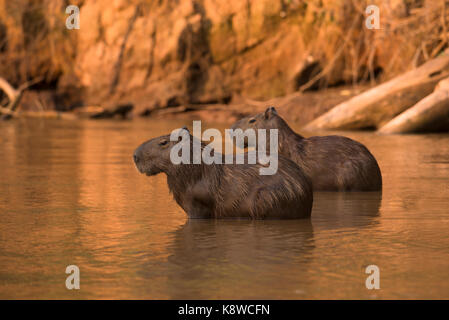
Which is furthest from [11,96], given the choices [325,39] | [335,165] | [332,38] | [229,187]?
[229,187]

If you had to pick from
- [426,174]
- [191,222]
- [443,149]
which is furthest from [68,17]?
[191,222]

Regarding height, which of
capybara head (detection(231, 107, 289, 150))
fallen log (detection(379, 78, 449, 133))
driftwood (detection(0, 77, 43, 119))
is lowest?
capybara head (detection(231, 107, 289, 150))

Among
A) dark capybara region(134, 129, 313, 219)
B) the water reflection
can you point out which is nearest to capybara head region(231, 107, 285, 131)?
the water reflection

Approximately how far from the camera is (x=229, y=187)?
17.9ft

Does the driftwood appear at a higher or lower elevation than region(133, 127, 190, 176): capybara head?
higher

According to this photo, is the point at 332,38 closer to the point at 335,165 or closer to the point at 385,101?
the point at 385,101

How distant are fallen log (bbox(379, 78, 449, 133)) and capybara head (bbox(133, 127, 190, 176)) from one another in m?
8.49

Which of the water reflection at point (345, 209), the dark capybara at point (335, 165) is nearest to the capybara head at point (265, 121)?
the dark capybara at point (335, 165)

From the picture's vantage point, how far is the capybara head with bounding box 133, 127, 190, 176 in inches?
218

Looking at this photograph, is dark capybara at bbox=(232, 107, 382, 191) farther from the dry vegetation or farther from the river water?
the dry vegetation

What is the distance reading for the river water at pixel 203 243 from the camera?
367 cm

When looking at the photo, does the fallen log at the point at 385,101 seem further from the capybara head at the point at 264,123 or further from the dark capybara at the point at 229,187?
the dark capybara at the point at 229,187
